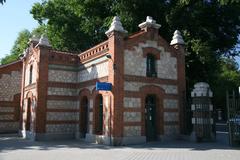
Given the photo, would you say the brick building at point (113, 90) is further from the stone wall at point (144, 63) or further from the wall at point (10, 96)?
the wall at point (10, 96)

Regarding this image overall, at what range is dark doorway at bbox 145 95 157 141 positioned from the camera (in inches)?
716

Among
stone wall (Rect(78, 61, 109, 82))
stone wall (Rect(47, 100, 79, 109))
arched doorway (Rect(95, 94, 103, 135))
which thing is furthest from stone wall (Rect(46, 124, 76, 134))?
stone wall (Rect(78, 61, 109, 82))

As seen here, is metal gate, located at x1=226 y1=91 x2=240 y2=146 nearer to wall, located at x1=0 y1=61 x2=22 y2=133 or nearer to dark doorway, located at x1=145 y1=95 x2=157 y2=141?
dark doorway, located at x1=145 y1=95 x2=157 y2=141

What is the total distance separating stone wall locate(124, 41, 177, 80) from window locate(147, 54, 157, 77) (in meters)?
0.25

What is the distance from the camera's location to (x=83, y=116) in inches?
806

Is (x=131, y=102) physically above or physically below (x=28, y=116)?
above

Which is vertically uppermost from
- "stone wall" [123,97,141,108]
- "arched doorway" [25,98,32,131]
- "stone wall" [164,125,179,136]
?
"stone wall" [123,97,141,108]

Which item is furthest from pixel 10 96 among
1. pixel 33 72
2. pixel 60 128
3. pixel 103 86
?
pixel 103 86

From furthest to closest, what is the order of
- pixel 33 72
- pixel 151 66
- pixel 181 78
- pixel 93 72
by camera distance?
pixel 33 72 → pixel 181 78 → pixel 93 72 → pixel 151 66

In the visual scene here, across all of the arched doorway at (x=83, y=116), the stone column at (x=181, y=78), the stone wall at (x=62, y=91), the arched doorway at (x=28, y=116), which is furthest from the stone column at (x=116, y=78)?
the arched doorway at (x=28, y=116)

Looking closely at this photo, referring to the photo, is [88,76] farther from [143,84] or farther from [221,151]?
[221,151]

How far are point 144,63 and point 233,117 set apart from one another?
602 cm

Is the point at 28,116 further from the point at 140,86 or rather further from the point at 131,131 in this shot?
the point at 140,86

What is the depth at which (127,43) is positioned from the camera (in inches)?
692
